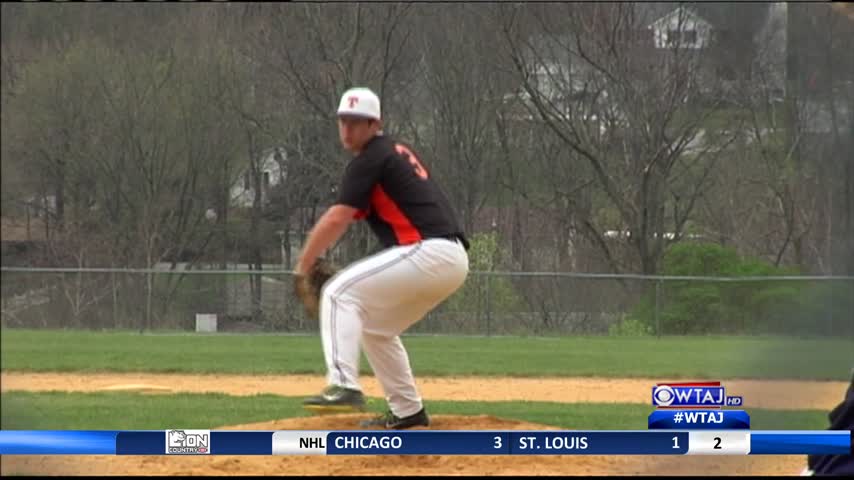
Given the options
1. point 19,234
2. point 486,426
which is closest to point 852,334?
point 486,426

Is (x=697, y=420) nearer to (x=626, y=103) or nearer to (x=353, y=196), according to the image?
(x=353, y=196)

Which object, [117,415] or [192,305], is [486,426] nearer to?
[117,415]

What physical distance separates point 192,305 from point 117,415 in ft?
8.85

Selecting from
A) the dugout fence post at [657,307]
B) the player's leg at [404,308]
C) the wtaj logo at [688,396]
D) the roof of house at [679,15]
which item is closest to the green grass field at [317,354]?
the dugout fence post at [657,307]

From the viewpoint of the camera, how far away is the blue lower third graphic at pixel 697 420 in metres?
3.52

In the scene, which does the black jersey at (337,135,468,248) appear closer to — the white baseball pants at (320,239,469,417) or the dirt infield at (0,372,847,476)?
the white baseball pants at (320,239,469,417)

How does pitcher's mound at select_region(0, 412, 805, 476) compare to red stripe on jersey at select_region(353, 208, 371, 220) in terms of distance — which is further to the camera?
pitcher's mound at select_region(0, 412, 805, 476)

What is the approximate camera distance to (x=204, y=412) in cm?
620

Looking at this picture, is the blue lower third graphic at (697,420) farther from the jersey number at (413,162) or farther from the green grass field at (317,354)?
the green grass field at (317,354)

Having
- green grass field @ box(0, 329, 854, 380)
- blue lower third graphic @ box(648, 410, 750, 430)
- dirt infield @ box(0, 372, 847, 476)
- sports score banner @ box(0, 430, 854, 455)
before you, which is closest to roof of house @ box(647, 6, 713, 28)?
green grass field @ box(0, 329, 854, 380)

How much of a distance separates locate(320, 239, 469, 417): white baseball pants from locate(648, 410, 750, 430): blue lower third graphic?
1.07m

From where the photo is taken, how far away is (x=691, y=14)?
754 centimetres

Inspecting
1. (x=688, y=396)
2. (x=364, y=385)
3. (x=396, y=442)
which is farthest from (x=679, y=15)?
(x=396, y=442)

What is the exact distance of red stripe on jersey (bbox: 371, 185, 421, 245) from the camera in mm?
4449
